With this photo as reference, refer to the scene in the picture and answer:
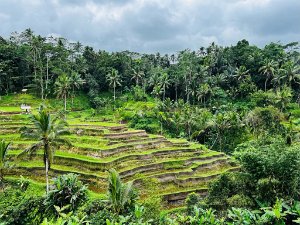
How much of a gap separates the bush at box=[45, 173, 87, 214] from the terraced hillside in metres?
8.34

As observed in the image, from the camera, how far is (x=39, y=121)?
1853 cm

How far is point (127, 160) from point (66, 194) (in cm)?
1197

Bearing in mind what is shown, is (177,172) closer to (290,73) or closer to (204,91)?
(204,91)

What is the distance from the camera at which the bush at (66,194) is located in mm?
13594

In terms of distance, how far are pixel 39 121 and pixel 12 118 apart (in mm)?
14674

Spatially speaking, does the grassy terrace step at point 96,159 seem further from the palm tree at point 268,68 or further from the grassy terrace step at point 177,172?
the palm tree at point 268,68

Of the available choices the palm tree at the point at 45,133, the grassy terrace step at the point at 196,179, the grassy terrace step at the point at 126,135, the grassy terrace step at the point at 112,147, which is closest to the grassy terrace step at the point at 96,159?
the grassy terrace step at the point at 112,147

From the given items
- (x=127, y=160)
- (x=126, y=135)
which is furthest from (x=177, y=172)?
(x=126, y=135)

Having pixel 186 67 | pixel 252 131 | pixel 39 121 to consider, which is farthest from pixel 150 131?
pixel 39 121

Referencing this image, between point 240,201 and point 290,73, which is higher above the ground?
point 290,73

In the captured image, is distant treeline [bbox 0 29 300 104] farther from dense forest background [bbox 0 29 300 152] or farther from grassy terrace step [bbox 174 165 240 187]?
grassy terrace step [bbox 174 165 240 187]

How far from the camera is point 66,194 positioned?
13.8 metres

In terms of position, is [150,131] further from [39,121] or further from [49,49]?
[39,121]

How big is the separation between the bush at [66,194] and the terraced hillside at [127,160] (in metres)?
8.34
